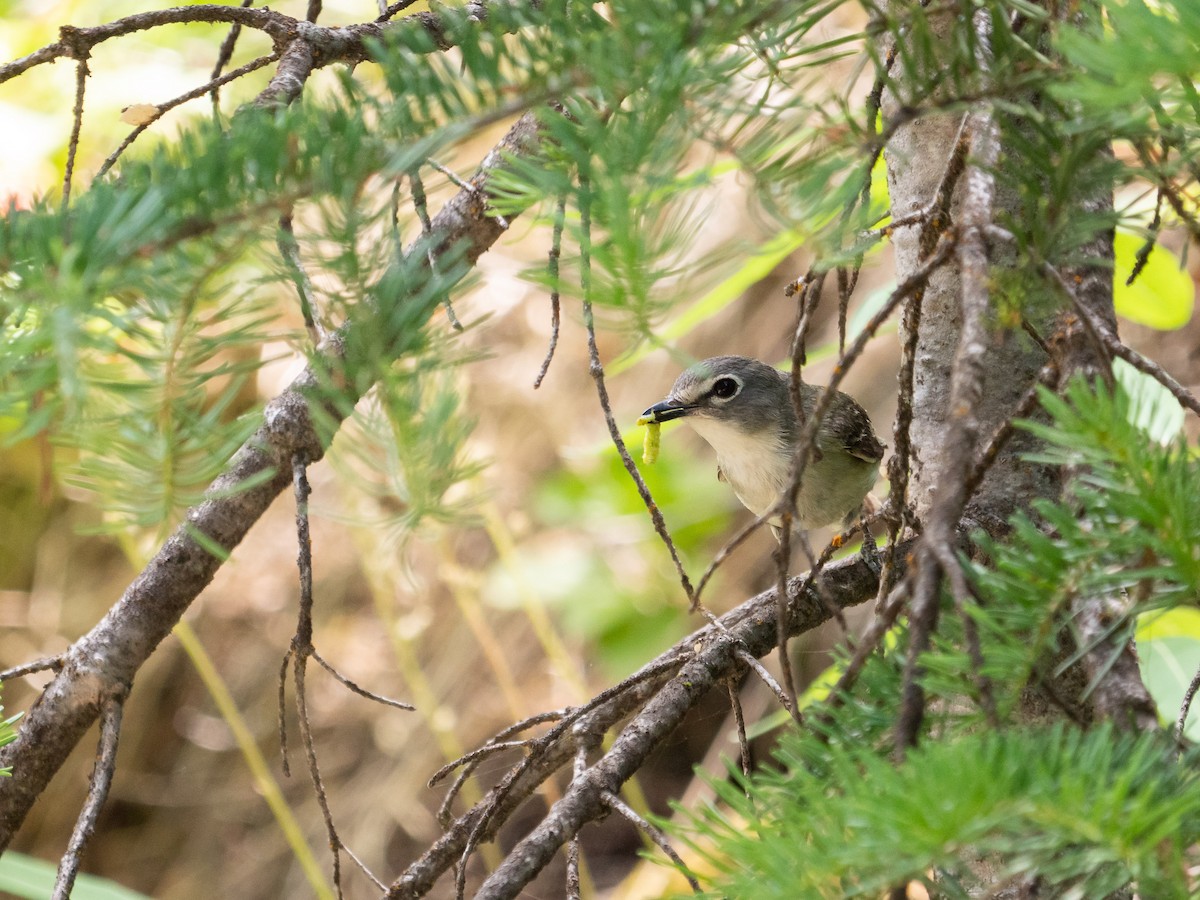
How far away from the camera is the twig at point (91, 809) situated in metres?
1.20

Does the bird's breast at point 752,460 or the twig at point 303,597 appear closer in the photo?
the twig at point 303,597

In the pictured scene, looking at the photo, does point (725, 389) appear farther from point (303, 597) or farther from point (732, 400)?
point (303, 597)

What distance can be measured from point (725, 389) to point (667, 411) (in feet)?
0.64

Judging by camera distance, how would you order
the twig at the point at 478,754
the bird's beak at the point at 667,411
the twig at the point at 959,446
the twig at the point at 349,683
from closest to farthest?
the twig at the point at 959,446, the twig at the point at 349,683, the twig at the point at 478,754, the bird's beak at the point at 667,411

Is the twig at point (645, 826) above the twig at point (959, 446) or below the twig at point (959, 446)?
below

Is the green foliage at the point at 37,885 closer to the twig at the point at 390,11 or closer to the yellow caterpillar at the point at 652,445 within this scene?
the yellow caterpillar at the point at 652,445

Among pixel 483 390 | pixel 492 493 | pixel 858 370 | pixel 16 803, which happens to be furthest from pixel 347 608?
pixel 492 493

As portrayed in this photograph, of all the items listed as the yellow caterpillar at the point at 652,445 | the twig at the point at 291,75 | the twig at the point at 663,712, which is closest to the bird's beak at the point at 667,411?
the yellow caterpillar at the point at 652,445

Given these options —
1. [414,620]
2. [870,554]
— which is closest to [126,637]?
[870,554]

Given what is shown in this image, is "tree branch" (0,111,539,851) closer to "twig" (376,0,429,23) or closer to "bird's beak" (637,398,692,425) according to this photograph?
"twig" (376,0,429,23)

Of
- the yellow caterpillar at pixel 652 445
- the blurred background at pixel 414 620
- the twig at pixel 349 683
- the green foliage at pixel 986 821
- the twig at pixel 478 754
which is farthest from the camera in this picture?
the blurred background at pixel 414 620

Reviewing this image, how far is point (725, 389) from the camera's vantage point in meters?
2.69

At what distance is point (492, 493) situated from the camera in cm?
75

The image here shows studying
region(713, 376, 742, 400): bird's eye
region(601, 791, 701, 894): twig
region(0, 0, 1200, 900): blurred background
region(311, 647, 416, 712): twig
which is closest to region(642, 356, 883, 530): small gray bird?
region(713, 376, 742, 400): bird's eye
